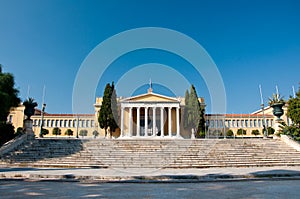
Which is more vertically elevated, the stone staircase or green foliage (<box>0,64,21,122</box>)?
green foliage (<box>0,64,21,122</box>)

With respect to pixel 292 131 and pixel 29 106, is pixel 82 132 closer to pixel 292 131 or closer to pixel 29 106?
pixel 29 106

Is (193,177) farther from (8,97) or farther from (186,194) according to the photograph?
(8,97)

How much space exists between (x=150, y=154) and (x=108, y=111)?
74.3 feet

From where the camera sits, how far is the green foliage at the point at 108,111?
37.0 m

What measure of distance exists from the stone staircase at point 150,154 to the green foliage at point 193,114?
19.9 metres

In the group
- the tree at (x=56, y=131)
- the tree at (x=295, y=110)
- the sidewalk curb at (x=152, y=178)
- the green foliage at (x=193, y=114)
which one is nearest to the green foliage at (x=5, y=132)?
the sidewalk curb at (x=152, y=178)

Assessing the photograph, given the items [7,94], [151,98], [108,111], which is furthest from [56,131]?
[7,94]

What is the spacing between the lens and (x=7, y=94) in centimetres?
1596

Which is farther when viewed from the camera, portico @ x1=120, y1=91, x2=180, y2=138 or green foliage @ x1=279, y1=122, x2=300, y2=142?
portico @ x1=120, y1=91, x2=180, y2=138

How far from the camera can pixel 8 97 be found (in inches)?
630

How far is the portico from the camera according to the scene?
37906 millimetres

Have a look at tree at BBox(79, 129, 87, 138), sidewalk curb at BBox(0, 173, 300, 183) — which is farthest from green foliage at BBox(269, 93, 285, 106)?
tree at BBox(79, 129, 87, 138)

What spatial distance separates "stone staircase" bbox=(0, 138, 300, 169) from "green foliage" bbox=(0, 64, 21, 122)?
3129 mm

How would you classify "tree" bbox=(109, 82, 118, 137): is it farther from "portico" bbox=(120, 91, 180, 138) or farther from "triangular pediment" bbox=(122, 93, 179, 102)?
"triangular pediment" bbox=(122, 93, 179, 102)
